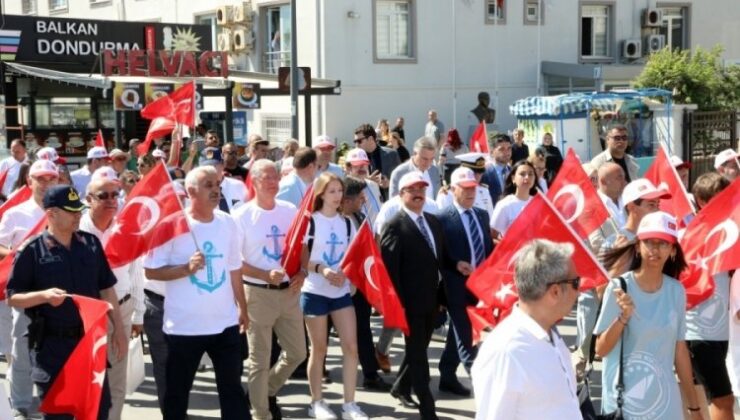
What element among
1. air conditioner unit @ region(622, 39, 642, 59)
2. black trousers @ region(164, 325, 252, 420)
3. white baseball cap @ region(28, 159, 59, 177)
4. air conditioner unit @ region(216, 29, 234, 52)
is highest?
air conditioner unit @ region(216, 29, 234, 52)

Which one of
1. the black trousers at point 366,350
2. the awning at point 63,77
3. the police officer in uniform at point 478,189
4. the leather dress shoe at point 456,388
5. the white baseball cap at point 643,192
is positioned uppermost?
the awning at point 63,77

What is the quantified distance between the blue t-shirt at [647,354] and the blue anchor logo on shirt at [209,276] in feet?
8.12

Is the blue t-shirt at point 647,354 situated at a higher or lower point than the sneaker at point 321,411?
higher

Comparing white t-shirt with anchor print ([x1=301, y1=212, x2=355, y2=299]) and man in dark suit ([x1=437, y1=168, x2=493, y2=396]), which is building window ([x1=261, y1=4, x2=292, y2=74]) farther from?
white t-shirt with anchor print ([x1=301, y1=212, x2=355, y2=299])

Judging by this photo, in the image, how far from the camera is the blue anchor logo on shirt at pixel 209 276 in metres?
6.45

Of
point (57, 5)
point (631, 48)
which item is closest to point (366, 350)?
point (631, 48)

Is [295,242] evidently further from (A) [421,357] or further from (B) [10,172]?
(B) [10,172]

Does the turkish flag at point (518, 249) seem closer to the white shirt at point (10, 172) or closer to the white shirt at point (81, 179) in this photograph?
the white shirt at point (81, 179)

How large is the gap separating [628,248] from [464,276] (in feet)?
8.97

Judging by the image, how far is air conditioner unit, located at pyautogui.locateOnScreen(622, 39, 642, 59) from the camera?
32.2m

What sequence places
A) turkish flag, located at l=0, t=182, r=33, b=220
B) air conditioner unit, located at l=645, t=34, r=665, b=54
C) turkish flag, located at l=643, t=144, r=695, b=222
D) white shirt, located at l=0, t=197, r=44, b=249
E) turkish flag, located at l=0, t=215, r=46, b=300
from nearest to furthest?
turkish flag, located at l=0, t=215, r=46, b=300
white shirt, located at l=0, t=197, r=44, b=249
turkish flag, located at l=643, t=144, r=695, b=222
turkish flag, located at l=0, t=182, r=33, b=220
air conditioner unit, located at l=645, t=34, r=665, b=54

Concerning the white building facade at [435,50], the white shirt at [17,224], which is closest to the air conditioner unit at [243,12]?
the white building facade at [435,50]

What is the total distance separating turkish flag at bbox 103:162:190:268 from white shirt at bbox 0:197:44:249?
1.13 meters

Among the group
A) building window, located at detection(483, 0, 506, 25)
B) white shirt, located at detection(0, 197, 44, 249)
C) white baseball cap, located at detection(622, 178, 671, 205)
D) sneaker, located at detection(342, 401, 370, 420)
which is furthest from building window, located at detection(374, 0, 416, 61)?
white baseball cap, located at detection(622, 178, 671, 205)
